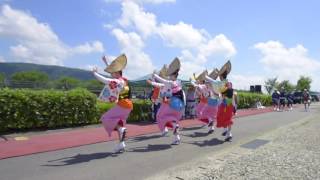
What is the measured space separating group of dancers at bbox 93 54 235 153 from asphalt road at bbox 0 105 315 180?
59 cm

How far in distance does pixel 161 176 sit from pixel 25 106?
292 inches

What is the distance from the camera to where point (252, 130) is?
1786 cm

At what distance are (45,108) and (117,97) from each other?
200 inches

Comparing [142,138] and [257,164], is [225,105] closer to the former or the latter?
[142,138]

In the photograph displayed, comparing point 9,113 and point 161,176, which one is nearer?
point 161,176

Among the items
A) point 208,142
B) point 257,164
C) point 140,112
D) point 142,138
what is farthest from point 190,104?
point 257,164

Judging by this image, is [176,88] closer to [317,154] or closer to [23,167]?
[317,154]

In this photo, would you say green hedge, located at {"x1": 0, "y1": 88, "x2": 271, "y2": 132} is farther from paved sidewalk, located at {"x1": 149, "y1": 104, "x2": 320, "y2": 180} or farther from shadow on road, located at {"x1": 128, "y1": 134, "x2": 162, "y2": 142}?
paved sidewalk, located at {"x1": 149, "y1": 104, "x2": 320, "y2": 180}

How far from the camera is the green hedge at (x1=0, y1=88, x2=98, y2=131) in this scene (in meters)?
13.8

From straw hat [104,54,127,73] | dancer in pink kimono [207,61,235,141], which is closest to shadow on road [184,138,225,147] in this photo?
dancer in pink kimono [207,61,235,141]

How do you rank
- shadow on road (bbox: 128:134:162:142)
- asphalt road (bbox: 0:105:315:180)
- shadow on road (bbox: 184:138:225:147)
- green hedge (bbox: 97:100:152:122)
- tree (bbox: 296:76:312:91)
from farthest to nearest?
tree (bbox: 296:76:312:91)
green hedge (bbox: 97:100:152:122)
shadow on road (bbox: 128:134:162:142)
shadow on road (bbox: 184:138:225:147)
asphalt road (bbox: 0:105:315:180)

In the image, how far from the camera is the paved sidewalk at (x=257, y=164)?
322 inches

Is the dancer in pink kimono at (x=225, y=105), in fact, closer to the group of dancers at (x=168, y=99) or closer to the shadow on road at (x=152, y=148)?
the group of dancers at (x=168, y=99)

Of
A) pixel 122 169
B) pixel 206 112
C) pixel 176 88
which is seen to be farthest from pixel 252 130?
pixel 122 169
